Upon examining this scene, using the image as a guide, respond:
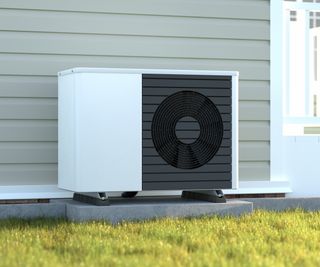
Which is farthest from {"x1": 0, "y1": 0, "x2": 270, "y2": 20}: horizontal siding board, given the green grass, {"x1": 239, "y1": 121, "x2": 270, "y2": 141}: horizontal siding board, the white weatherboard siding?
the green grass

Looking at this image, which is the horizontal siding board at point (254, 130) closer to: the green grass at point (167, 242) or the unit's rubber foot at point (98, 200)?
the green grass at point (167, 242)

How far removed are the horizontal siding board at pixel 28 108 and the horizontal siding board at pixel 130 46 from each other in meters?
0.34

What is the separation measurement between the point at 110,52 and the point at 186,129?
2.74ft

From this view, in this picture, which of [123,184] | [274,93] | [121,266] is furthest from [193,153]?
[121,266]

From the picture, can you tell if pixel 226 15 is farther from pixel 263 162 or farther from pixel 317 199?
pixel 317 199

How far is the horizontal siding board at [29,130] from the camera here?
19.3 feet

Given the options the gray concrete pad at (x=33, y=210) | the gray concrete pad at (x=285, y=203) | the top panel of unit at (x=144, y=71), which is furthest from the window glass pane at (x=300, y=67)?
the gray concrete pad at (x=33, y=210)

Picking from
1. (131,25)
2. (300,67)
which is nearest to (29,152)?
(131,25)

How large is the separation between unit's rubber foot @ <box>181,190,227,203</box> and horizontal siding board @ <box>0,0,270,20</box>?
1295 millimetres

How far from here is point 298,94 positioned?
6.82 meters

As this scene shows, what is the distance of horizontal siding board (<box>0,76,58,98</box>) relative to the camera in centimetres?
589

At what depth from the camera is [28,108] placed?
233 inches

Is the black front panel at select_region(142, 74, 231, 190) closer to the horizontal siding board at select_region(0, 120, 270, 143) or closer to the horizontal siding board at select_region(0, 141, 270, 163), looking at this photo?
the horizontal siding board at select_region(0, 141, 270, 163)

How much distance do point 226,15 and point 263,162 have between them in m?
1.13
